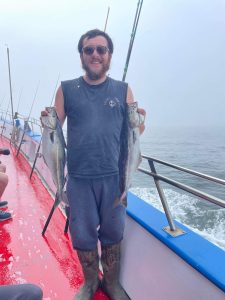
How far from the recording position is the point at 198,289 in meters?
1.59

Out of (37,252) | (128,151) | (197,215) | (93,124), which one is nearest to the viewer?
(93,124)

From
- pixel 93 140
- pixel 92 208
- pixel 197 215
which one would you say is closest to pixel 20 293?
pixel 92 208

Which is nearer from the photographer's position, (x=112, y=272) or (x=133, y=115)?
(x=133, y=115)

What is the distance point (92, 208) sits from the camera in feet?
6.56

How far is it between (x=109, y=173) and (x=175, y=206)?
326 inches

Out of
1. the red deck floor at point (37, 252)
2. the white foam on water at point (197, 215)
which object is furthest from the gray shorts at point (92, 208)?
the white foam on water at point (197, 215)

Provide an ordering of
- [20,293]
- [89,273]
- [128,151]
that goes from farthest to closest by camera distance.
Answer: [89,273], [128,151], [20,293]

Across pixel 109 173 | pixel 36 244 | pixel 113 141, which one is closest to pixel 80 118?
pixel 113 141

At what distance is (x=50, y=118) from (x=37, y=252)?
1.68 m

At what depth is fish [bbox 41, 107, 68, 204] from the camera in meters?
1.92

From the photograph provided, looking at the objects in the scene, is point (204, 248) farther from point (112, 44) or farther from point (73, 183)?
point (112, 44)

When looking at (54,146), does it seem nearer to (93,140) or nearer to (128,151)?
(93,140)

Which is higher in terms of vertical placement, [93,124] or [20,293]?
[93,124]

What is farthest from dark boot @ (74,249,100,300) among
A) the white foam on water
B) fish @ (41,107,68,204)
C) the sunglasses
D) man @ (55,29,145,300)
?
the white foam on water
